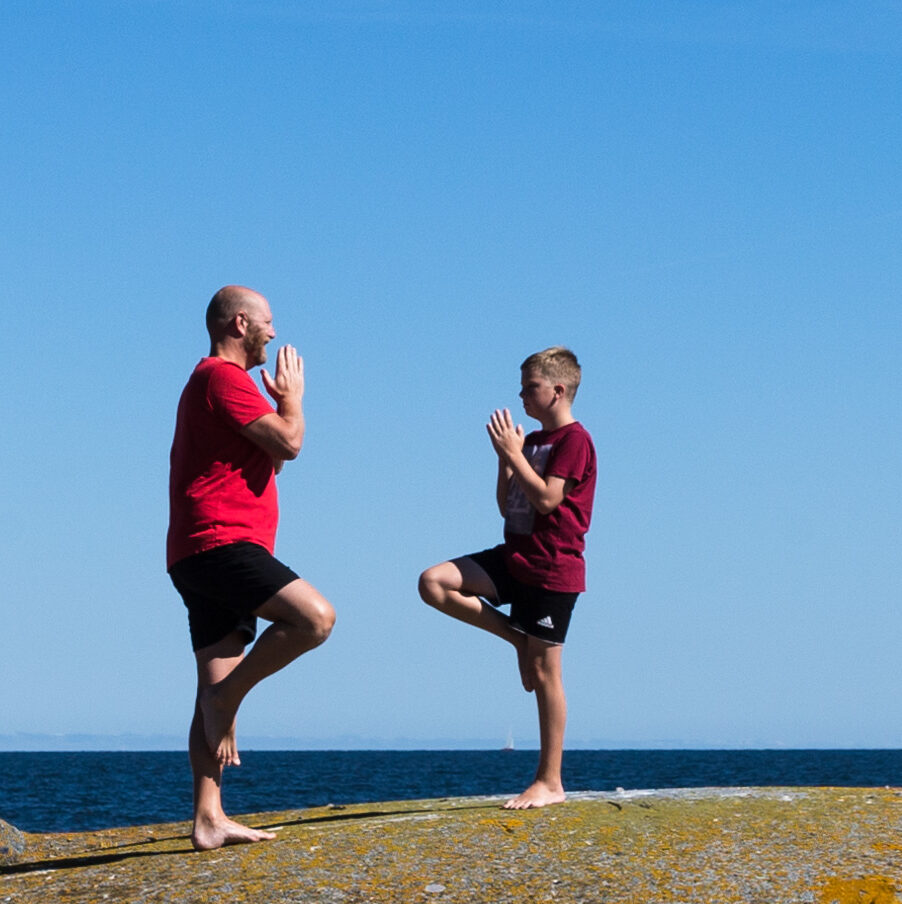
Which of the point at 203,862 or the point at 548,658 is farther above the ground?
the point at 548,658

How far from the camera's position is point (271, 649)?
21.6ft

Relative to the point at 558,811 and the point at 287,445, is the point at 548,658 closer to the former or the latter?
the point at 558,811

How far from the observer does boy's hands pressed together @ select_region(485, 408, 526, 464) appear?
7574 mm

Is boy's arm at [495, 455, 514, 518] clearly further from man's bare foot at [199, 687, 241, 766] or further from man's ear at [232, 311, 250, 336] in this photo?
man's bare foot at [199, 687, 241, 766]

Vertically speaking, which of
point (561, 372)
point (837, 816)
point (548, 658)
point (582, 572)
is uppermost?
point (561, 372)

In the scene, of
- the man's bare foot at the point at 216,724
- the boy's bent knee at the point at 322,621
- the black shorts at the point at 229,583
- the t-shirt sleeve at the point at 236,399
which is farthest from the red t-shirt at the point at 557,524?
the man's bare foot at the point at 216,724

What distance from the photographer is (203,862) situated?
6.60 meters

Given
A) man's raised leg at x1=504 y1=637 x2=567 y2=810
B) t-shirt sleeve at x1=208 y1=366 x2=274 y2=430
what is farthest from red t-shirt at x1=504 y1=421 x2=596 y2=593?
t-shirt sleeve at x1=208 y1=366 x2=274 y2=430

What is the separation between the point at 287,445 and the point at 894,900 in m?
3.57

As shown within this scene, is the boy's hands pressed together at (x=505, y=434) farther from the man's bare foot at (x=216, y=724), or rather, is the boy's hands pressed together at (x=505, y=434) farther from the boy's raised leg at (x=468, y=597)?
the man's bare foot at (x=216, y=724)

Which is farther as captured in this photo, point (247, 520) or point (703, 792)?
point (703, 792)

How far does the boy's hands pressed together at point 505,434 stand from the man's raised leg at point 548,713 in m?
1.11

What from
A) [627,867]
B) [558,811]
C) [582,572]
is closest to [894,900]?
[627,867]

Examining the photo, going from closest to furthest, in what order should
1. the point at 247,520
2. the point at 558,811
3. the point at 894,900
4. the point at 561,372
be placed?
the point at 894,900, the point at 247,520, the point at 558,811, the point at 561,372
